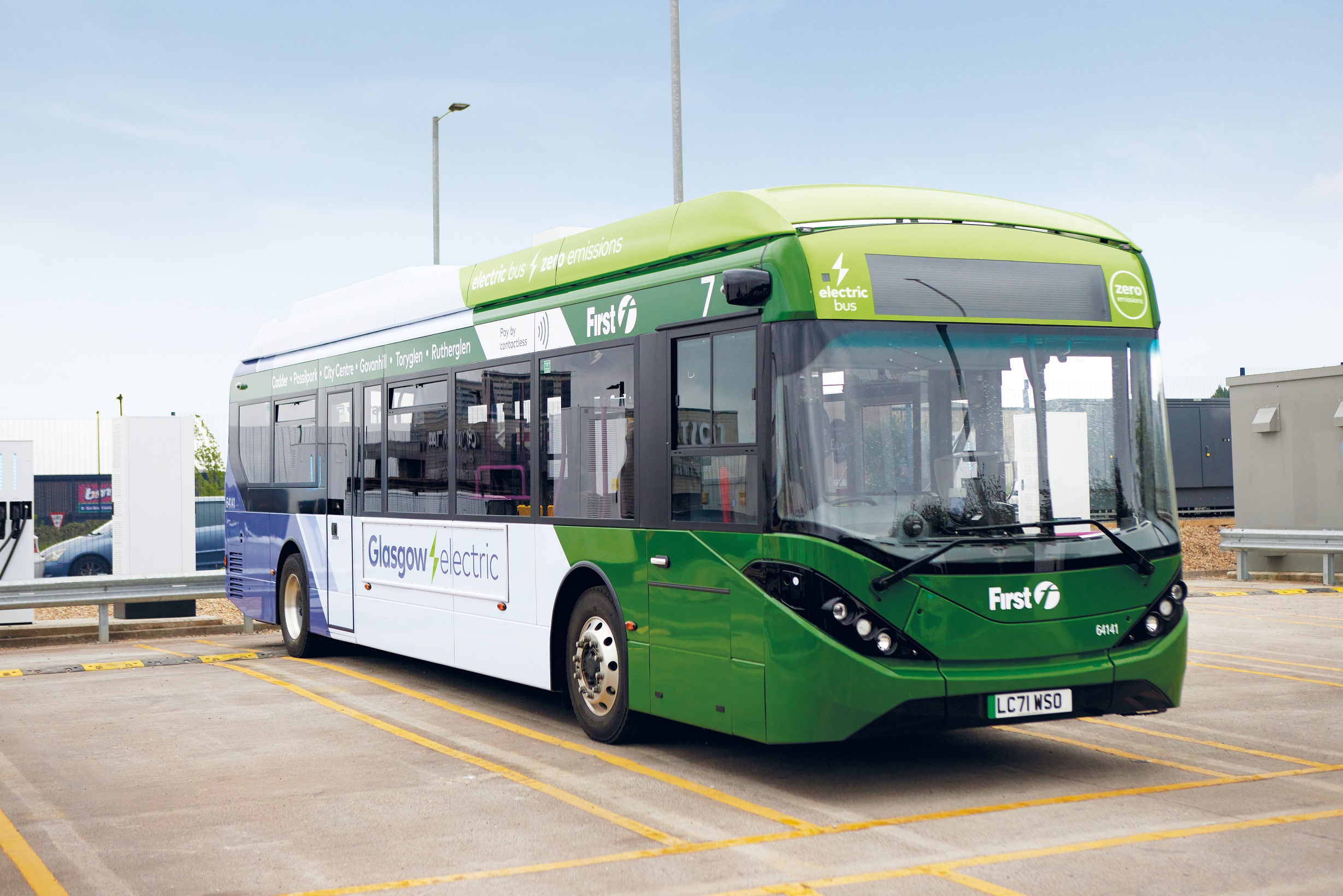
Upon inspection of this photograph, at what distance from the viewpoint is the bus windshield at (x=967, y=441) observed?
22.5 feet

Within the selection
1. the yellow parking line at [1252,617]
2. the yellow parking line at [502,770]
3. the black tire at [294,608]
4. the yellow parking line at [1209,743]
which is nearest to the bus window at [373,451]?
the yellow parking line at [502,770]

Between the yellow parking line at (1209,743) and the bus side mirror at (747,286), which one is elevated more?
the bus side mirror at (747,286)

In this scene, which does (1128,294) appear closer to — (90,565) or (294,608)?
(294,608)

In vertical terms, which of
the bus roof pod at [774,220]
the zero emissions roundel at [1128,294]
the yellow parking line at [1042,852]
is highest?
the bus roof pod at [774,220]

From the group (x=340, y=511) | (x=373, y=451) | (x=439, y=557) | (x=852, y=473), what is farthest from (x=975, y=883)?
(x=340, y=511)

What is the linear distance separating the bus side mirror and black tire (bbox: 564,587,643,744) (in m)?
2.24

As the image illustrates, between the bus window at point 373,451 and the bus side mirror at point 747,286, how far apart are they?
5.41 meters

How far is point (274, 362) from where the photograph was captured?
47.3 ft

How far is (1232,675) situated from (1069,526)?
17.3 ft

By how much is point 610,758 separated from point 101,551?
21471 mm

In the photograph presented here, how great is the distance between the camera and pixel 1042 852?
592 centimetres

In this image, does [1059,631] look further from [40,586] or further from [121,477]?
[121,477]

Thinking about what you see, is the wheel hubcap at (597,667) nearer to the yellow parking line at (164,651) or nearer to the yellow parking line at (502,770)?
the yellow parking line at (502,770)

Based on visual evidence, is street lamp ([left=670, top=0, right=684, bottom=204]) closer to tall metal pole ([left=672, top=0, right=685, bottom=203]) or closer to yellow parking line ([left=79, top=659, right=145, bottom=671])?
tall metal pole ([left=672, top=0, right=685, bottom=203])
